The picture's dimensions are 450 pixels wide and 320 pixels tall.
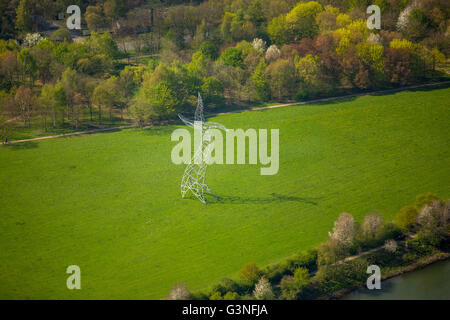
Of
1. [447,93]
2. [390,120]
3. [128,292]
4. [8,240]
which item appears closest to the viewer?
[128,292]

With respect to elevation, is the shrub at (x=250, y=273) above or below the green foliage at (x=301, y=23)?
below

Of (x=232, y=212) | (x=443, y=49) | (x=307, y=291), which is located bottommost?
(x=307, y=291)

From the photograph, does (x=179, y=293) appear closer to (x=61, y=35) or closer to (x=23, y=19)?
(x=61, y=35)

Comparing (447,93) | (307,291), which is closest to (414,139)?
(447,93)

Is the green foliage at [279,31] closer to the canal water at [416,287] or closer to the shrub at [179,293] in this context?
the canal water at [416,287]

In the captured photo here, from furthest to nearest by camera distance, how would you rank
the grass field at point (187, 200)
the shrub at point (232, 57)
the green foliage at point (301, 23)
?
the green foliage at point (301, 23), the shrub at point (232, 57), the grass field at point (187, 200)

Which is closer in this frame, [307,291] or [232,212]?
[307,291]

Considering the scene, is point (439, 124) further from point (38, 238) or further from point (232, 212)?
point (38, 238)

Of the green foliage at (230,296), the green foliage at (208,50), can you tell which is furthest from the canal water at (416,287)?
the green foliage at (208,50)
